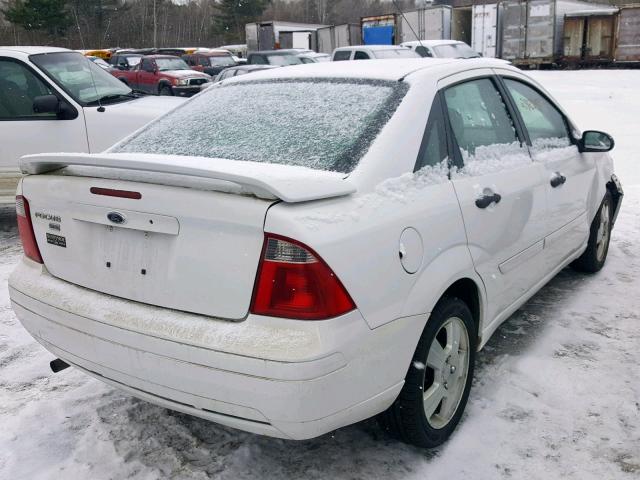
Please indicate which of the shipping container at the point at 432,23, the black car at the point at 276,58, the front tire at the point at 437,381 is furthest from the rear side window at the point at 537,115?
the shipping container at the point at 432,23

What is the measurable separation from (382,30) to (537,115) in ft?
98.6

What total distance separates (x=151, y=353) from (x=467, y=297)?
147 centimetres

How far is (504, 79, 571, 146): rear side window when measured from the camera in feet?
12.1

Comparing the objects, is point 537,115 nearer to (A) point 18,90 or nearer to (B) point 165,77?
(A) point 18,90

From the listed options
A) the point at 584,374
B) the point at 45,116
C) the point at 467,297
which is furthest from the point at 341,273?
the point at 45,116

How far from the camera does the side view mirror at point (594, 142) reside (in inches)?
163

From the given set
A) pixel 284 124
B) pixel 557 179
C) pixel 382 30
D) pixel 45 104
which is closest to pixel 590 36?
pixel 382 30

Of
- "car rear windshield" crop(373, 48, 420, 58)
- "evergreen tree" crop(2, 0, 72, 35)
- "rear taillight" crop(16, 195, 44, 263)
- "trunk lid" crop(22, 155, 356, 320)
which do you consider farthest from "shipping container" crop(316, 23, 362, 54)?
"trunk lid" crop(22, 155, 356, 320)

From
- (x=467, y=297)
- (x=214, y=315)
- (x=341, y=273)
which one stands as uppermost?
(x=341, y=273)

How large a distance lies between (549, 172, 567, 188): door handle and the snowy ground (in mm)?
914

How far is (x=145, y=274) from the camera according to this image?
2355 millimetres

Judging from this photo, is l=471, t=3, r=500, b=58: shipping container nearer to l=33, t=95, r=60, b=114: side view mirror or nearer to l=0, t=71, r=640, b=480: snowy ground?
l=33, t=95, r=60, b=114: side view mirror

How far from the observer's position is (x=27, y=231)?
2830 mm

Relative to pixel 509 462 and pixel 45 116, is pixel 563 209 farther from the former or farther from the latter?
pixel 45 116
